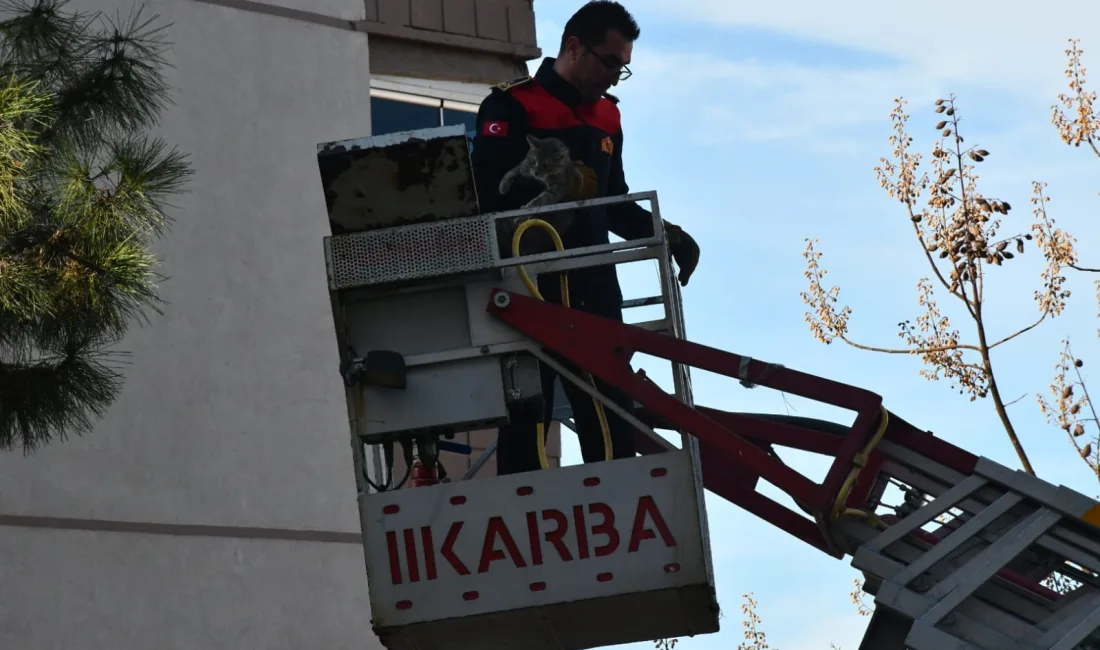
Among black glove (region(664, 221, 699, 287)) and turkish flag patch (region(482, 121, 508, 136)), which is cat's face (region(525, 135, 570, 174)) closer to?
turkish flag patch (region(482, 121, 508, 136))

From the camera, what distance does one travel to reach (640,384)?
19.9 ft

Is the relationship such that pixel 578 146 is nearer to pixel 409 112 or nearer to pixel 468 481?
pixel 468 481

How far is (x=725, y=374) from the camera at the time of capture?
604 cm

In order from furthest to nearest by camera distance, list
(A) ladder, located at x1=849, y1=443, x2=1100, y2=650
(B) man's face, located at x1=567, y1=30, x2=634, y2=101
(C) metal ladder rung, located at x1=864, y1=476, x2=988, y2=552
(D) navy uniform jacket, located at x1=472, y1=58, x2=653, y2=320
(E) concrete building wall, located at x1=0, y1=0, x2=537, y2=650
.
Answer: (E) concrete building wall, located at x1=0, y1=0, x2=537, y2=650 < (B) man's face, located at x1=567, y1=30, x2=634, y2=101 < (D) navy uniform jacket, located at x1=472, y1=58, x2=653, y2=320 < (C) metal ladder rung, located at x1=864, y1=476, x2=988, y2=552 < (A) ladder, located at x1=849, y1=443, x2=1100, y2=650

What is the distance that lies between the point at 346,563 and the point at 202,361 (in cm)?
164

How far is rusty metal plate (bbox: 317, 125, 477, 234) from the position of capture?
238 inches

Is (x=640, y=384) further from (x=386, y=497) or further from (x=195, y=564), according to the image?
(x=195, y=564)

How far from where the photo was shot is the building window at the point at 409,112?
12.0m

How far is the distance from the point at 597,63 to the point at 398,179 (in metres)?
1.26

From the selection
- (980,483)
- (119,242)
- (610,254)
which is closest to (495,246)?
(610,254)

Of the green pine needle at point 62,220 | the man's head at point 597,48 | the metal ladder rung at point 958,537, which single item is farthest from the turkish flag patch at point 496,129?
the metal ladder rung at point 958,537

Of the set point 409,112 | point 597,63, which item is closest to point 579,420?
point 597,63

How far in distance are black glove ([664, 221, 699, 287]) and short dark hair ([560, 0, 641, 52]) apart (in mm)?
838

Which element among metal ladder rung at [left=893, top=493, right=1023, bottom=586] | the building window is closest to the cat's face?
metal ladder rung at [left=893, top=493, right=1023, bottom=586]
